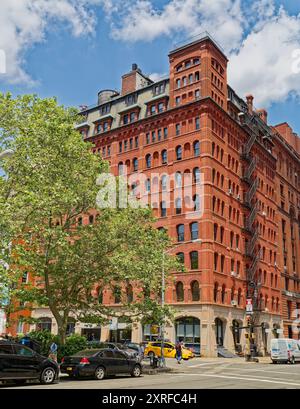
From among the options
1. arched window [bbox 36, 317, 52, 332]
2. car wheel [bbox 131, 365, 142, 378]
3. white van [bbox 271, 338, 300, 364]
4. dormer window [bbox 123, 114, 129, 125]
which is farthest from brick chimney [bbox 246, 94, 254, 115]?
car wheel [bbox 131, 365, 142, 378]

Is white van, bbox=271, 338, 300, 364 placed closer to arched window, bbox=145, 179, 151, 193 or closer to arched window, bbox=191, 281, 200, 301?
arched window, bbox=191, 281, 200, 301

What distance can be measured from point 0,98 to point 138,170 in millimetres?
30362

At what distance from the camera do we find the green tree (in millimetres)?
23047

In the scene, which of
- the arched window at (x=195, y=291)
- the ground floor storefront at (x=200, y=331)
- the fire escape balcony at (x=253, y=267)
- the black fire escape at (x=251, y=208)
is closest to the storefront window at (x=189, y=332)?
the ground floor storefront at (x=200, y=331)

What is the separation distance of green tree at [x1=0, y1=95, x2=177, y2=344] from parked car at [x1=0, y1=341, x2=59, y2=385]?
461 centimetres

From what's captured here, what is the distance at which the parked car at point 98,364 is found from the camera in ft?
68.0

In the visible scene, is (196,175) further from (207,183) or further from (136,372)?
(136,372)

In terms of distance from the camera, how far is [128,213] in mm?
27859

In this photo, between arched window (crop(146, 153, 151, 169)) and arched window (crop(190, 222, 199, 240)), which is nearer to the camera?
arched window (crop(190, 222, 199, 240))

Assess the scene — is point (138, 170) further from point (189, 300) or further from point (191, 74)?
point (189, 300)

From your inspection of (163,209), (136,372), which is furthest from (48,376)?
(163,209)

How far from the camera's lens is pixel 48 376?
1842cm

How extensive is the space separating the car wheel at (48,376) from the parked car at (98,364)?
210 cm

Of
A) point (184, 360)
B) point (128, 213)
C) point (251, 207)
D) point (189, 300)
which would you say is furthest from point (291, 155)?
point (128, 213)
